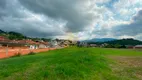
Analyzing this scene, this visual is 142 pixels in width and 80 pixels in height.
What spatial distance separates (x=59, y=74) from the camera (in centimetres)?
839

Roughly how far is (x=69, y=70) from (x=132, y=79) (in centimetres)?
323

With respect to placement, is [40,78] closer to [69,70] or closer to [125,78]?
[69,70]

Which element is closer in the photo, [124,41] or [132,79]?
[132,79]

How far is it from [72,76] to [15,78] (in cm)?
247

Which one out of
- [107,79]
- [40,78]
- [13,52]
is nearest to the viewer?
[40,78]

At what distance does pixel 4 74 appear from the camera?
340 inches

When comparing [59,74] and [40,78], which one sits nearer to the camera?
[40,78]

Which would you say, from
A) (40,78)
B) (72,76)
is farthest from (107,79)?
(40,78)

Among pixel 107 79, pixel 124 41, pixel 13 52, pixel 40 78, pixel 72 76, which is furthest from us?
pixel 124 41

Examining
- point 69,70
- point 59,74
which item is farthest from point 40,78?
point 69,70

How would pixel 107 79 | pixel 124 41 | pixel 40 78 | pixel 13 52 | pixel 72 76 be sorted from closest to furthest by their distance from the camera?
pixel 40 78
pixel 72 76
pixel 107 79
pixel 13 52
pixel 124 41

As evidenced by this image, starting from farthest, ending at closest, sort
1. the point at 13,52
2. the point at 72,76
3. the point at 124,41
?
1. the point at 124,41
2. the point at 13,52
3. the point at 72,76

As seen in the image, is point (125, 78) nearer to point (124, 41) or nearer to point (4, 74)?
point (4, 74)

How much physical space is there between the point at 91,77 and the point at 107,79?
837mm
